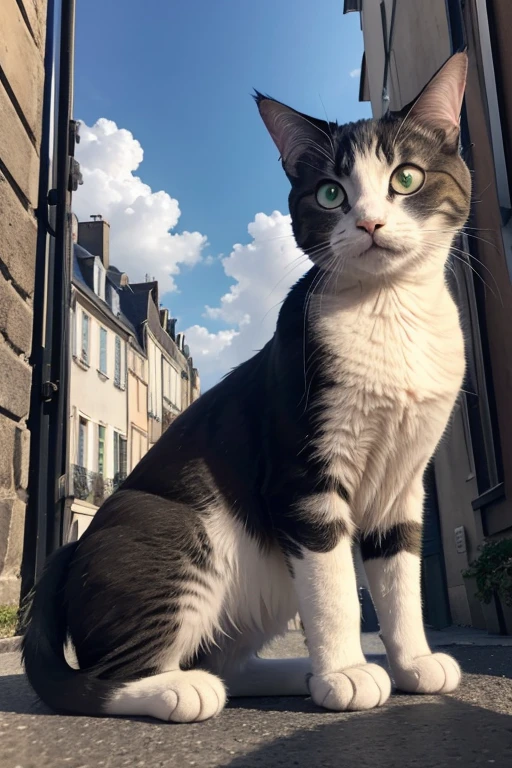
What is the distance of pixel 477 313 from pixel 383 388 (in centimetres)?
274

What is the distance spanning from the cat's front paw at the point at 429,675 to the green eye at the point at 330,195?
113 cm

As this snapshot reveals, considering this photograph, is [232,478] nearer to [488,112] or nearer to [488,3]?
[488,112]

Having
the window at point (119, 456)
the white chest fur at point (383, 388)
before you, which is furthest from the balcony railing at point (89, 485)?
the white chest fur at point (383, 388)

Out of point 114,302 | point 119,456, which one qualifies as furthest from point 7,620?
point 114,302

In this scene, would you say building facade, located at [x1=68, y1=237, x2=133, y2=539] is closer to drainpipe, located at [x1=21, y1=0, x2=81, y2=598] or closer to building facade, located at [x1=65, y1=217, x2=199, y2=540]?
building facade, located at [x1=65, y1=217, x2=199, y2=540]

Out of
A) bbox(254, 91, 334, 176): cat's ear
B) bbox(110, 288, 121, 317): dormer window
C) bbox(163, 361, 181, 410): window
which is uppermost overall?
bbox(110, 288, 121, 317): dormer window

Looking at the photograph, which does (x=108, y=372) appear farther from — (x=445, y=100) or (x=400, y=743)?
(x=400, y=743)

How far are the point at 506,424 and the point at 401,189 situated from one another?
2237 millimetres

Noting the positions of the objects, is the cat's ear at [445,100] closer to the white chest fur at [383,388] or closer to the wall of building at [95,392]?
the white chest fur at [383,388]

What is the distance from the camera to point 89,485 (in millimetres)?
16844

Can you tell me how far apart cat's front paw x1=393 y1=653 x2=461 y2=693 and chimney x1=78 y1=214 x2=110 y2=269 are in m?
20.0

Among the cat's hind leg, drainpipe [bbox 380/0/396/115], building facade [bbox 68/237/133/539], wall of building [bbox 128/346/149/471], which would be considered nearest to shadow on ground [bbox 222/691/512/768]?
the cat's hind leg

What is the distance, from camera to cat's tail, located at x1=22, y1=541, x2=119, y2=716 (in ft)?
4.36

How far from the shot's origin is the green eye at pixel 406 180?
65.3 inches
